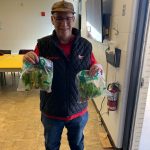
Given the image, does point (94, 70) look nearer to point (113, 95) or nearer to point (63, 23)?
point (63, 23)

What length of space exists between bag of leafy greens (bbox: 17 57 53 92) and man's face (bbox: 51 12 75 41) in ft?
0.67

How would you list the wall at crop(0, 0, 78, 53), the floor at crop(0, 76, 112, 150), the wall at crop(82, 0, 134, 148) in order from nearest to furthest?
the wall at crop(82, 0, 134, 148) < the floor at crop(0, 76, 112, 150) < the wall at crop(0, 0, 78, 53)

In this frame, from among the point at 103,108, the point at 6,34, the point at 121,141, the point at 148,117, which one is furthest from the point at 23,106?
the point at 6,34

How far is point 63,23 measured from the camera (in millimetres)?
1234

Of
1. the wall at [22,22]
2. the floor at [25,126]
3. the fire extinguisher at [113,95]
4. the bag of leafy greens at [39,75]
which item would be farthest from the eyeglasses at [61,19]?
the wall at [22,22]

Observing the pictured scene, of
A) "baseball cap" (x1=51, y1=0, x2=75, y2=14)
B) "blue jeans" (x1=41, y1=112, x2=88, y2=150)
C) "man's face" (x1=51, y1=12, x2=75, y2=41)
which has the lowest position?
"blue jeans" (x1=41, y1=112, x2=88, y2=150)

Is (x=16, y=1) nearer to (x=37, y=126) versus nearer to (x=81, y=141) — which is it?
(x=37, y=126)

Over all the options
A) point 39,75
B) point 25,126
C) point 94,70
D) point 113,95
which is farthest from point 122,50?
point 25,126

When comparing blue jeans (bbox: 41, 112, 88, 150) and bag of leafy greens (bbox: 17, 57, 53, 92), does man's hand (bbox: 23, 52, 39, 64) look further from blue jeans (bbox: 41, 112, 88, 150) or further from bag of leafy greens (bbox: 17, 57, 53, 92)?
blue jeans (bbox: 41, 112, 88, 150)

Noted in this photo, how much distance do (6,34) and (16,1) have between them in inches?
41.6

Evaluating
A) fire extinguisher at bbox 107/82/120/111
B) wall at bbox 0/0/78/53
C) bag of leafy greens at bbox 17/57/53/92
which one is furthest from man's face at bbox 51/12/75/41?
wall at bbox 0/0/78/53

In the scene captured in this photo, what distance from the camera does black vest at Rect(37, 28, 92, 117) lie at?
131 cm

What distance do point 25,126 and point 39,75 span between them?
1.59 metres

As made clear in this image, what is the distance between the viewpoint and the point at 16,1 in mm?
5902
